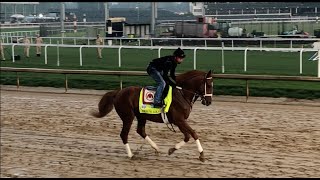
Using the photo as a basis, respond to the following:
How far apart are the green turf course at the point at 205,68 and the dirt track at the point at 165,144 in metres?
1.33

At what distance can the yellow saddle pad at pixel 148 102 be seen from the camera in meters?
7.43

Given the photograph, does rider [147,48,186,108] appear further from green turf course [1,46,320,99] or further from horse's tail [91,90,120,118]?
green turf course [1,46,320,99]

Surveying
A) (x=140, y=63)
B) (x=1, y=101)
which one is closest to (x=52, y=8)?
(x=140, y=63)

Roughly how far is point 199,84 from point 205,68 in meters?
9.09

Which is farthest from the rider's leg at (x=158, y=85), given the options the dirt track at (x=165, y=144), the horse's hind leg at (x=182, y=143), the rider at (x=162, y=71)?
the dirt track at (x=165, y=144)

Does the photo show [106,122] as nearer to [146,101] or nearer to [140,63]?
[146,101]

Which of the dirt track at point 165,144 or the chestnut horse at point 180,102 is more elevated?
the chestnut horse at point 180,102

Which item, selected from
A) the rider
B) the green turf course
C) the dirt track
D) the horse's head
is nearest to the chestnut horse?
the horse's head

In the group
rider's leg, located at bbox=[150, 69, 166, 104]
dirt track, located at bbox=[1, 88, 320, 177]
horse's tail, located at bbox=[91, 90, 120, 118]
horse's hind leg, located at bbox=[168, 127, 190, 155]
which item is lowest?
dirt track, located at bbox=[1, 88, 320, 177]

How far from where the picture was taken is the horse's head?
740 centimetres

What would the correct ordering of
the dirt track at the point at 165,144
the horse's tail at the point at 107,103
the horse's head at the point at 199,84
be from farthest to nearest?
the horse's tail at the point at 107,103, the horse's head at the point at 199,84, the dirt track at the point at 165,144

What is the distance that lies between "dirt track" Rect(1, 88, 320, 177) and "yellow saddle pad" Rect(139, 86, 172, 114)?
0.62 metres

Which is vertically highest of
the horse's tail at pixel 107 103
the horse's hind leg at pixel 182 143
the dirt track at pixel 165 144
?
the horse's tail at pixel 107 103

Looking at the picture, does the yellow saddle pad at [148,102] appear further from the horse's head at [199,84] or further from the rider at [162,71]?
the horse's head at [199,84]
